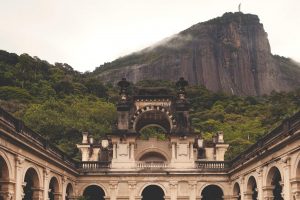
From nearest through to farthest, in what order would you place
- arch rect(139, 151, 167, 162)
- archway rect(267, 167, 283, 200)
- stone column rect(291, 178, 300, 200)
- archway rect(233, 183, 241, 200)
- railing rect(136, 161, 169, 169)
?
stone column rect(291, 178, 300, 200) → archway rect(267, 167, 283, 200) → archway rect(233, 183, 241, 200) → railing rect(136, 161, 169, 169) → arch rect(139, 151, 167, 162)

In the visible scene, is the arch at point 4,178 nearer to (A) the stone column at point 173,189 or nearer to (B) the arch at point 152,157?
(A) the stone column at point 173,189

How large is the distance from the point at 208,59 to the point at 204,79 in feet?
23.3

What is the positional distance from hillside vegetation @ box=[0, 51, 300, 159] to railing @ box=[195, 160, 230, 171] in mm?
20562

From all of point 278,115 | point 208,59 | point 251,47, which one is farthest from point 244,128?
point 251,47

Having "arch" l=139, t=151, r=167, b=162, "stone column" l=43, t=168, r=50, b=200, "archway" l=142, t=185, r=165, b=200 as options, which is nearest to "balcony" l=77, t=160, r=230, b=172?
"arch" l=139, t=151, r=167, b=162

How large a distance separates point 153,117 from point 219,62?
317 feet

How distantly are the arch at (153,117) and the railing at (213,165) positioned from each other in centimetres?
373

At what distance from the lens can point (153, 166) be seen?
34.6 meters

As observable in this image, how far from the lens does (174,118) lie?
36.1 m

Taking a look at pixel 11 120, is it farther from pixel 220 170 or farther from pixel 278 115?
pixel 278 115

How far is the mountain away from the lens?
12838 centimetres

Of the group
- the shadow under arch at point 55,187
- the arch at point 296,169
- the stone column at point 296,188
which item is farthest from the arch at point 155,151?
the arch at point 296,169

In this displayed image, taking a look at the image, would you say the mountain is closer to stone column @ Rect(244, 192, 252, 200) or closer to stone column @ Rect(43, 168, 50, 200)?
stone column @ Rect(244, 192, 252, 200)

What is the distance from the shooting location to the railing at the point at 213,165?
112 ft
